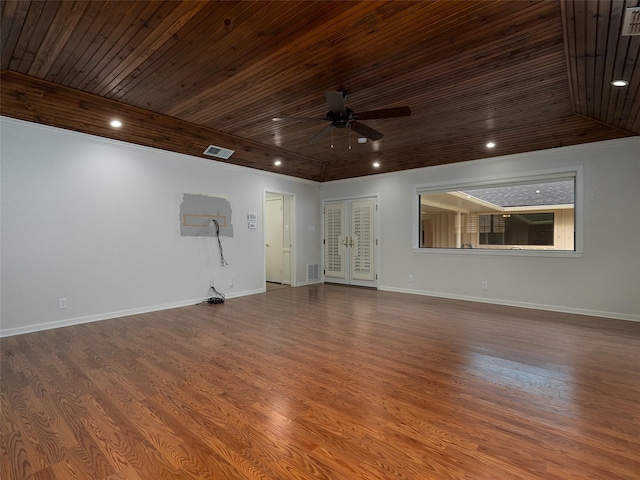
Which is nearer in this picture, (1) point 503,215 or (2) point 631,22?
(2) point 631,22

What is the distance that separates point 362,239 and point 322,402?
5509mm

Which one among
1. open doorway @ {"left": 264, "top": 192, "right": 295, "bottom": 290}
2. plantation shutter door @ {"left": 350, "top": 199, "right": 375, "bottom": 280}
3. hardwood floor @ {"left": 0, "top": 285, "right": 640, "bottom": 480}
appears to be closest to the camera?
hardwood floor @ {"left": 0, "top": 285, "right": 640, "bottom": 480}

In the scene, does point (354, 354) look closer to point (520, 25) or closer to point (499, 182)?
point (520, 25)

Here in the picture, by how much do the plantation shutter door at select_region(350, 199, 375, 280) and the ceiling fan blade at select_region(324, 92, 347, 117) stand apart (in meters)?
4.16

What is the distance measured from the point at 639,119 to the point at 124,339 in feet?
21.9

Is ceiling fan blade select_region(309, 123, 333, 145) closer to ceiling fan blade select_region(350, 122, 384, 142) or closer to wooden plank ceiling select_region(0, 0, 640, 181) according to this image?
ceiling fan blade select_region(350, 122, 384, 142)

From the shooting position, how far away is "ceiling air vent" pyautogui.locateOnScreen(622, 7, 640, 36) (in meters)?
2.03

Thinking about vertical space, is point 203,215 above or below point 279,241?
above

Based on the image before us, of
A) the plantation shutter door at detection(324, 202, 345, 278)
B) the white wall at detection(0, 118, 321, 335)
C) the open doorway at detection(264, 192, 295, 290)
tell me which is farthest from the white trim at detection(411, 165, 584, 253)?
the white wall at detection(0, 118, 321, 335)

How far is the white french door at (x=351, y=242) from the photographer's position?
24.7 feet

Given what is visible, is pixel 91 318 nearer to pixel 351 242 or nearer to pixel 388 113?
pixel 388 113

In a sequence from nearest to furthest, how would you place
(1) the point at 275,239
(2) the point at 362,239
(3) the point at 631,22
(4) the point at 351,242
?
(3) the point at 631,22
(2) the point at 362,239
(4) the point at 351,242
(1) the point at 275,239

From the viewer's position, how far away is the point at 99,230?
4.70 meters

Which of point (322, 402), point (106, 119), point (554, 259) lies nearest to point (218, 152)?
point (106, 119)
